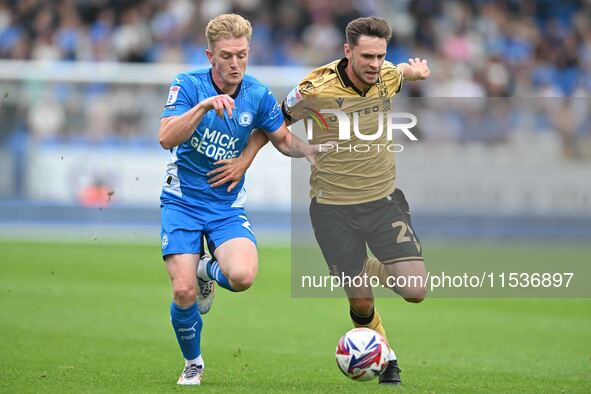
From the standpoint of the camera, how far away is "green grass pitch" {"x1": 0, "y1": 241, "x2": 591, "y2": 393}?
8.08 metres

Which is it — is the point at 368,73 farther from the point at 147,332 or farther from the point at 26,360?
the point at 147,332

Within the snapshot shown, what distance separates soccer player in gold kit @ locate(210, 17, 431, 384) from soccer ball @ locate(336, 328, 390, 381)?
611 millimetres

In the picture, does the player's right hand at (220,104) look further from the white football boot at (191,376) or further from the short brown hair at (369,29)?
the white football boot at (191,376)

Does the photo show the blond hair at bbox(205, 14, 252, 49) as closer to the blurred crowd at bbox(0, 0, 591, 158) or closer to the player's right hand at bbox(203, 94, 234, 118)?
the player's right hand at bbox(203, 94, 234, 118)

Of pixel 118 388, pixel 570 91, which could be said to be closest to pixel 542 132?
pixel 570 91

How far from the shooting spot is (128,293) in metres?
14.1

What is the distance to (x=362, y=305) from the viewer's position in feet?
26.8

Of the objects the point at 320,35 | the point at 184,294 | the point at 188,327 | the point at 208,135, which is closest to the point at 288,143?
the point at 208,135

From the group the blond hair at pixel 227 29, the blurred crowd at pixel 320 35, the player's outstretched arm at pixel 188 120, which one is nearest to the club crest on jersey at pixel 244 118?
the player's outstretched arm at pixel 188 120

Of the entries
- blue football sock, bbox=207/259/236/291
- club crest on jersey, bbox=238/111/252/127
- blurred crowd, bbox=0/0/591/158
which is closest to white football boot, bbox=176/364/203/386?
blue football sock, bbox=207/259/236/291

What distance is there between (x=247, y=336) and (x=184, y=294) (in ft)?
10.9

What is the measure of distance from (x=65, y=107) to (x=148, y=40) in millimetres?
3144

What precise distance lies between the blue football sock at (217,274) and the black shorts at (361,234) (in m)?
0.93

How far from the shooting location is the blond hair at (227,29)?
7.66 meters
